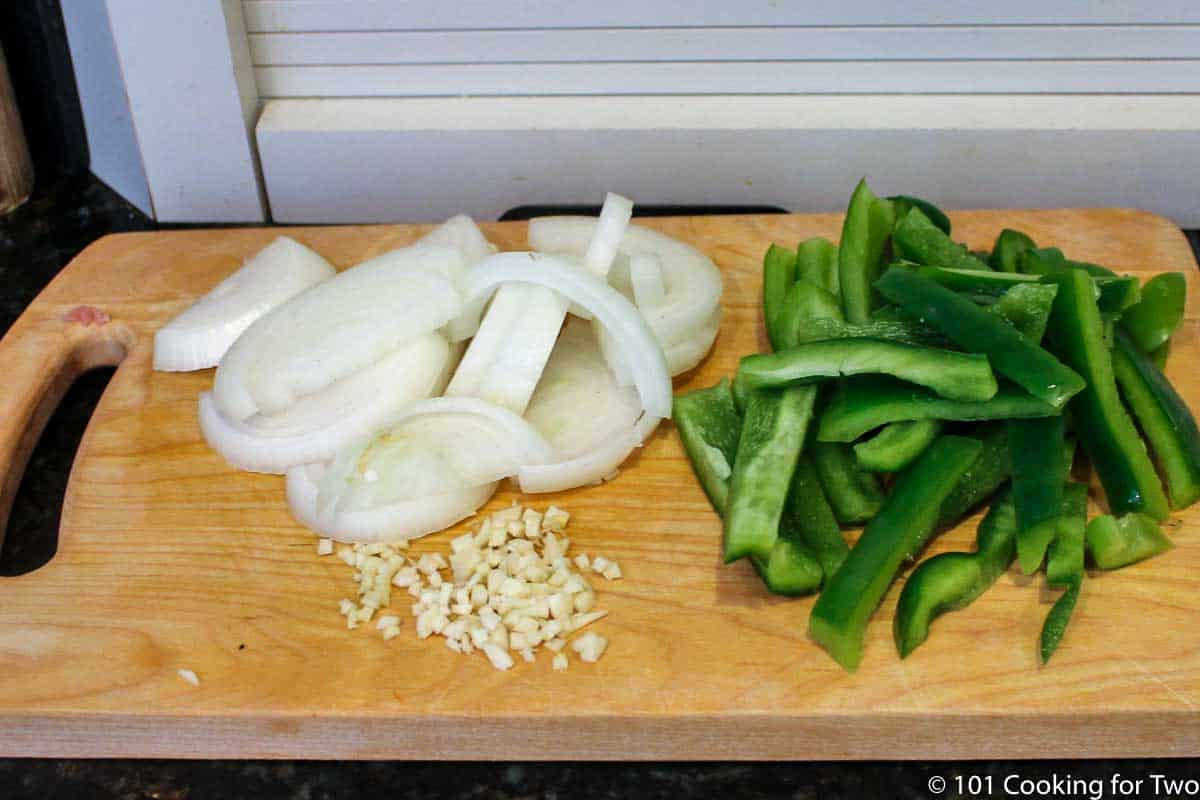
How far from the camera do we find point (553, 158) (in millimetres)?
2797

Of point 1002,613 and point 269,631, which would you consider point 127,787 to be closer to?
point 269,631

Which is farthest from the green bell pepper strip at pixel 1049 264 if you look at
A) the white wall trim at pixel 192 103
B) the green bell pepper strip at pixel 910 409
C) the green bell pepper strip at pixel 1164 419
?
the white wall trim at pixel 192 103

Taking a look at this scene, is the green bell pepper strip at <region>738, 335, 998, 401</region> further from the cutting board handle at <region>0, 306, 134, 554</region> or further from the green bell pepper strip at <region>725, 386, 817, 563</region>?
the cutting board handle at <region>0, 306, 134, 554</region>

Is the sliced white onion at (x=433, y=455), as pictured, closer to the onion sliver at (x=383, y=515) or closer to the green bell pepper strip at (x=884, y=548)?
the onion sliver at (x=383, y=515)

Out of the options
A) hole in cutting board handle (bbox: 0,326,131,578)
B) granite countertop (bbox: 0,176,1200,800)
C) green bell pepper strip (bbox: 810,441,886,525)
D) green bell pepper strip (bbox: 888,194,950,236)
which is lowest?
granite countertop (bbox: 0,176,1200,800)

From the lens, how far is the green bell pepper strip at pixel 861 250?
86.0 inches

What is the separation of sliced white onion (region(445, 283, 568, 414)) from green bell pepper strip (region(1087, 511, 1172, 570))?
0.97 metres

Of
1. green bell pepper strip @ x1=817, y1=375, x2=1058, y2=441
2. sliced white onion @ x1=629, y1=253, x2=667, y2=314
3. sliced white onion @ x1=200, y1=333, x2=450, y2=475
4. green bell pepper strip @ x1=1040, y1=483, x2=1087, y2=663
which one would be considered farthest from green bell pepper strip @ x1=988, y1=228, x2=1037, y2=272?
sliced white onion @ x1=200, y1=333, x2=450, y2=475

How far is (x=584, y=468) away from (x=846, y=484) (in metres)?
0.45

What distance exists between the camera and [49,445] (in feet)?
7.62

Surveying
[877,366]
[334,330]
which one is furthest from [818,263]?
[334,330]

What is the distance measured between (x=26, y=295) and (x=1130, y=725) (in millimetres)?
2581

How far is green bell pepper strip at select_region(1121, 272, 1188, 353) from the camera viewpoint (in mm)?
2135

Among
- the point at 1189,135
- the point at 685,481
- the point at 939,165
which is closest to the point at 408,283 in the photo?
the point at 685,481
